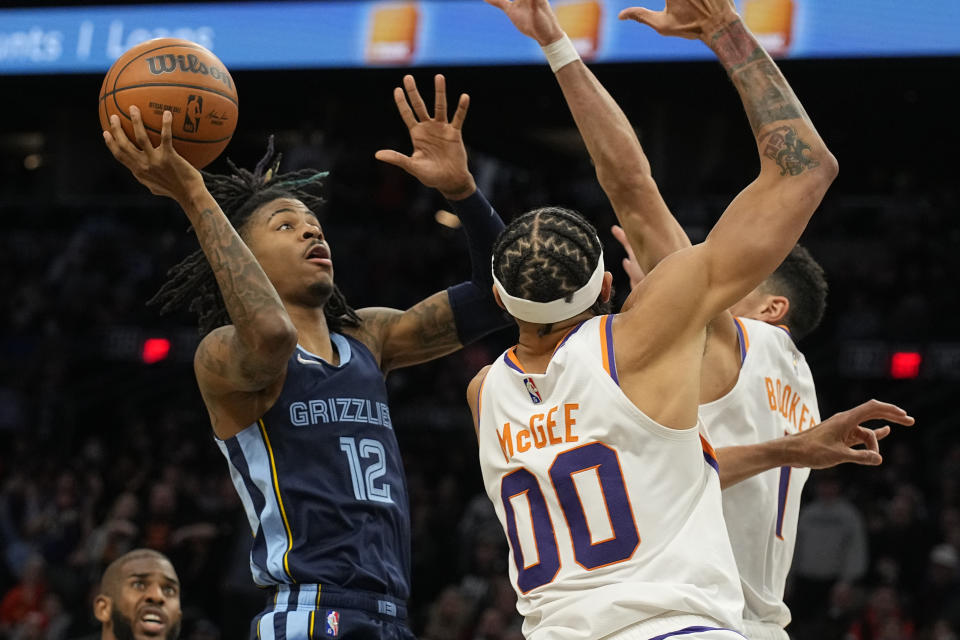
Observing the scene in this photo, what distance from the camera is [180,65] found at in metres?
4.06

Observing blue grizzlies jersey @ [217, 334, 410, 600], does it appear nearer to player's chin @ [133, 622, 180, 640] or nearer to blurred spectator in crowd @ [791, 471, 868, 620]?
player's chin @ [133, 622, 180, 640]

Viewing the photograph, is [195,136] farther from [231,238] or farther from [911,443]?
[911,443]

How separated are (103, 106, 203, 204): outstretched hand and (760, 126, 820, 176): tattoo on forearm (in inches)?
63.5

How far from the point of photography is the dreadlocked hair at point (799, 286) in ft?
14.2

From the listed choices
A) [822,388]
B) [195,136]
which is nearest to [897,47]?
[822,388]

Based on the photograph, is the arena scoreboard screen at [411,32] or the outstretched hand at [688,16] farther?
the arena scoreboard screen at [411,32]

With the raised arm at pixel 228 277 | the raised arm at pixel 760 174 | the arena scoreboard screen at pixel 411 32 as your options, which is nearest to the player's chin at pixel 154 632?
the raised arm at pixel 228 277

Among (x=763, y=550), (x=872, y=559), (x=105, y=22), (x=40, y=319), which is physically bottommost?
(x=872, y=559)

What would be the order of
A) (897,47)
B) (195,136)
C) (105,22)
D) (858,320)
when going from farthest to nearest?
(858,320), (105,22), (897,47), (195,136)

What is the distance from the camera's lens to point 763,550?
3824 mm

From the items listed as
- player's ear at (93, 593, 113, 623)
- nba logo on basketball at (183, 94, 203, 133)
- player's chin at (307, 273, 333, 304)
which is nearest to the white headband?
player's chin at (307, 273, 333, 304)

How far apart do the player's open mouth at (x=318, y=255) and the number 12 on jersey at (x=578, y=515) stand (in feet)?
4.28

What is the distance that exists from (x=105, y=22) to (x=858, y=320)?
297 inches

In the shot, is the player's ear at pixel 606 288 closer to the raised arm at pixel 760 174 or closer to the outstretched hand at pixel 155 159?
the raised arm at pixel 760 174
